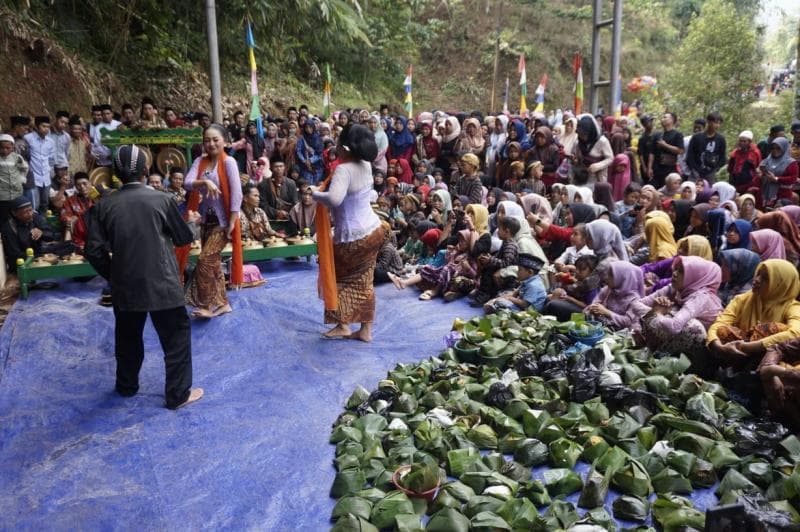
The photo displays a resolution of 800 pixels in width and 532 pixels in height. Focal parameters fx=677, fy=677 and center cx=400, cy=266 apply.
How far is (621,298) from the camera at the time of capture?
4.94 m

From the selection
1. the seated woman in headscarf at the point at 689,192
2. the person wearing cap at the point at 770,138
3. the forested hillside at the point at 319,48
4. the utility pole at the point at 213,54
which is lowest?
the seated woman in headscarf at the point at 689,192

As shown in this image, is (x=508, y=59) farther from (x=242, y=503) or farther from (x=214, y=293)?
(x=242, y=503)

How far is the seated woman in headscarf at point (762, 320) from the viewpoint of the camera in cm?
376

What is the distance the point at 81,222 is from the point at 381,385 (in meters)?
5.17

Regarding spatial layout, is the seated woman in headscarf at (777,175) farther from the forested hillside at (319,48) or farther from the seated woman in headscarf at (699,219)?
the forested hillside at (319,48)

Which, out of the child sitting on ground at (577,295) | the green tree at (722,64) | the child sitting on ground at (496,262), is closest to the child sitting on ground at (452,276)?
the child sitting on ground at (496,262)

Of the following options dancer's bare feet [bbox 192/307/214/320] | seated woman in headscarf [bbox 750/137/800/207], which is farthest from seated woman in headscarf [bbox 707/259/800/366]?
dancer's bare feet [bbox 192/307/214/320]

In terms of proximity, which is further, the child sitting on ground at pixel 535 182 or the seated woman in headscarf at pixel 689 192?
the child sitting on ground at pixel 535 182

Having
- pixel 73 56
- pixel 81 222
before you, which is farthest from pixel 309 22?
pixel 81 222

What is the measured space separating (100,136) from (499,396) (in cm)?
691

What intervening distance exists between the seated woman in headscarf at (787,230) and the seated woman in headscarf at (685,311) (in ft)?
4.12

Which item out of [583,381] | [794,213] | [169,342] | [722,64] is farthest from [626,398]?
[722,64]

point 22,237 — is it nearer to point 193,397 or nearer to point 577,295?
point 193,397

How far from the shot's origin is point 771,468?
2.95 metres
